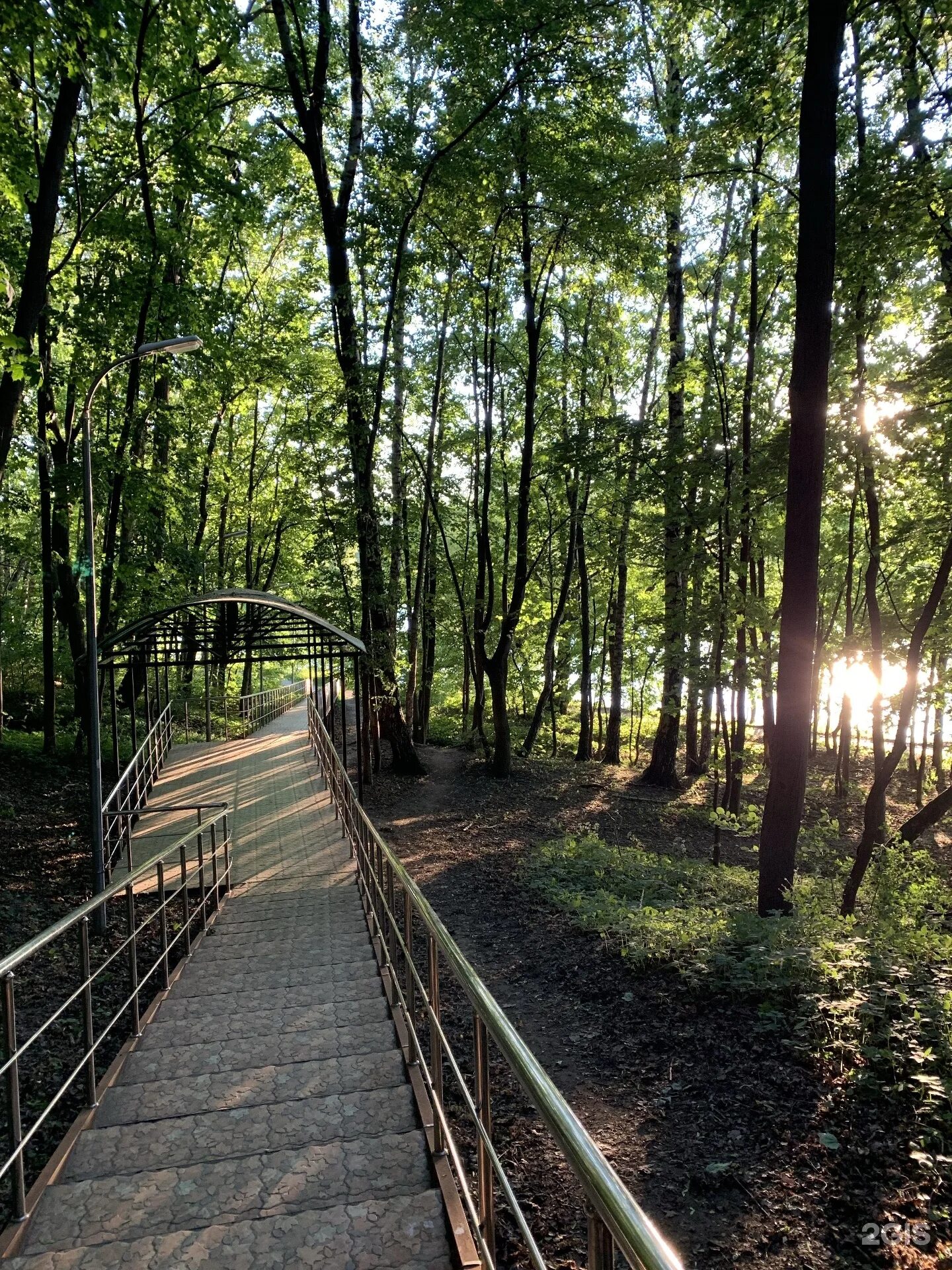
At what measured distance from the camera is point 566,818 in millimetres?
12656

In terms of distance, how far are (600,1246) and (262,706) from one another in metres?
26.5

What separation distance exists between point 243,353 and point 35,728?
36.3 feet

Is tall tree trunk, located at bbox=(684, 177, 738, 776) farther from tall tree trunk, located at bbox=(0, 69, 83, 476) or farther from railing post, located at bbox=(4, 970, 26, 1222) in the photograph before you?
railing post, located at bbox=(4, 970, 26, 1222)

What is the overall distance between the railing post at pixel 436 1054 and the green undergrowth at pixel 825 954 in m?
2.36

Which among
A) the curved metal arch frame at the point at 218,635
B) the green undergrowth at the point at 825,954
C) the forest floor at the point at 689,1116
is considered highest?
the curved metal arch frame at the point at 218,635

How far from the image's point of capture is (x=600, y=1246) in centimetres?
121

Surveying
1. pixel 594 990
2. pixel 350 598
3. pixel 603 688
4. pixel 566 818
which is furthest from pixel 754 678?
pixel 603 688

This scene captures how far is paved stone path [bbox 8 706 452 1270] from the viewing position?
7.47 ft

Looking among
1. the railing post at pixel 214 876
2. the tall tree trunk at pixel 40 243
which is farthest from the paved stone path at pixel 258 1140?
the tall tree trunk at pixel 40 243

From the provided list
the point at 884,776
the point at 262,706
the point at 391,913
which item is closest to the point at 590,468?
the point at 884,776

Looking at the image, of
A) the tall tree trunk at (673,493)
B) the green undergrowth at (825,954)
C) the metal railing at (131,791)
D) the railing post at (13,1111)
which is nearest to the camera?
the railing post at (13,1111)

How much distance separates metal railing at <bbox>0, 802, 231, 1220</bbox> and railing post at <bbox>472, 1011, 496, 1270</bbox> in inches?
61.8

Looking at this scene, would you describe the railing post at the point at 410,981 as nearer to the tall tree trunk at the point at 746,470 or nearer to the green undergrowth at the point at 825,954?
the green undergrowth at the point at 825,954

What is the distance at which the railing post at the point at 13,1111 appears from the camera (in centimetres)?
253
